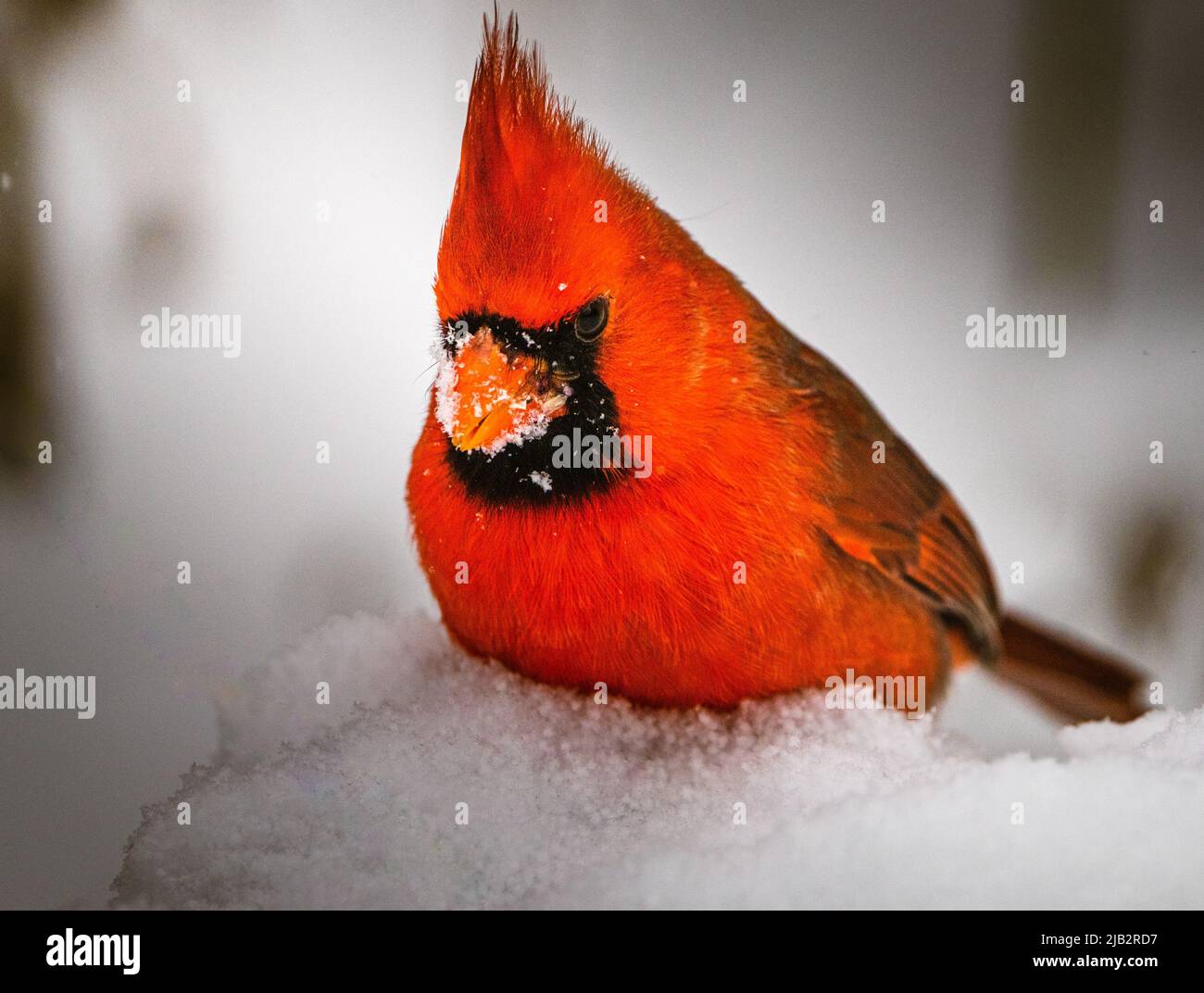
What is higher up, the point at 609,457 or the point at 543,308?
the point at 543,308

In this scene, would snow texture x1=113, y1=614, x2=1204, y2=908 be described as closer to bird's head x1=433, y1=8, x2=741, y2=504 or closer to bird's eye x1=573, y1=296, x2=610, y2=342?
bird's head x1=433, y1=8, x2=741, y2=504

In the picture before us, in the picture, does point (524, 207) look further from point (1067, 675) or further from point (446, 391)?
point (1067, 675)

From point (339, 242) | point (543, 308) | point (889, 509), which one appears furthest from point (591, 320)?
point (889, 509)

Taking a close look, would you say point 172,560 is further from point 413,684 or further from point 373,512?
point 413,684

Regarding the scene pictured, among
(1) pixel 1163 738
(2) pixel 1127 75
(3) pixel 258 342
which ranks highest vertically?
(2) pixel 1127 75

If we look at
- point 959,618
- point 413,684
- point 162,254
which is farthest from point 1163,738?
point 162,254

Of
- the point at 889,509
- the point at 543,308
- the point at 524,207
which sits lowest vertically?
the point at 889,509

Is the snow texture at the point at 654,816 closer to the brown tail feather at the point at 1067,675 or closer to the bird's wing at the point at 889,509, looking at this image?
the bird's wing at the point at 889,509
